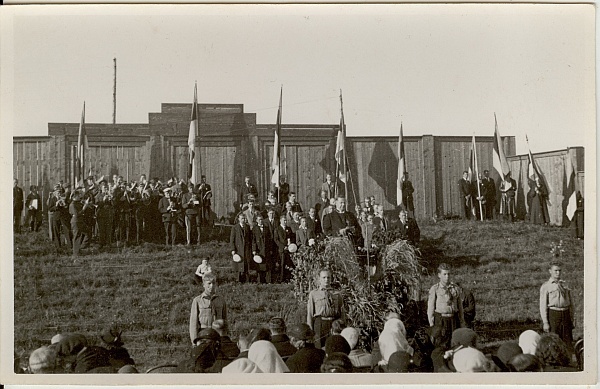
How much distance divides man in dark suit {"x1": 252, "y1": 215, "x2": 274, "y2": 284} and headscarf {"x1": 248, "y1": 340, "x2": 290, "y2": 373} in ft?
2.34

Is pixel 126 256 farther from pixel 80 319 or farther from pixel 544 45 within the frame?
pixel 544 45

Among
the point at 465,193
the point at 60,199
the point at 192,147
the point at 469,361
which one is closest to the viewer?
the point at 469,361

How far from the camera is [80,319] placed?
7285mm

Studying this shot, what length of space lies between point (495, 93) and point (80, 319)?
16.3ft

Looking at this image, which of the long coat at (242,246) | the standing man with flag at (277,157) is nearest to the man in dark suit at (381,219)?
the standing man with flag at (277,157)

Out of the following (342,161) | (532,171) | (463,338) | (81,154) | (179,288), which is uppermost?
(81,154)

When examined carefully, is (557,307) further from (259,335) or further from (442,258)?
(259,335)

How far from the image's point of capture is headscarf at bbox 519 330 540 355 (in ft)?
24.1

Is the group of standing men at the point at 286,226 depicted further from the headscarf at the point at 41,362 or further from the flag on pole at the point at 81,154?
the headscarf at the point at 41,362

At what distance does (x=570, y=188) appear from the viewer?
24.6ft

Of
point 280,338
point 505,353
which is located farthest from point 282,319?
point 505,353

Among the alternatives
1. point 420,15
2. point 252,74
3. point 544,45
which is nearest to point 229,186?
point 252,74

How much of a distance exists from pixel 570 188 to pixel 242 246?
3.53 meters

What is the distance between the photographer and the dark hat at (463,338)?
24.0ft
